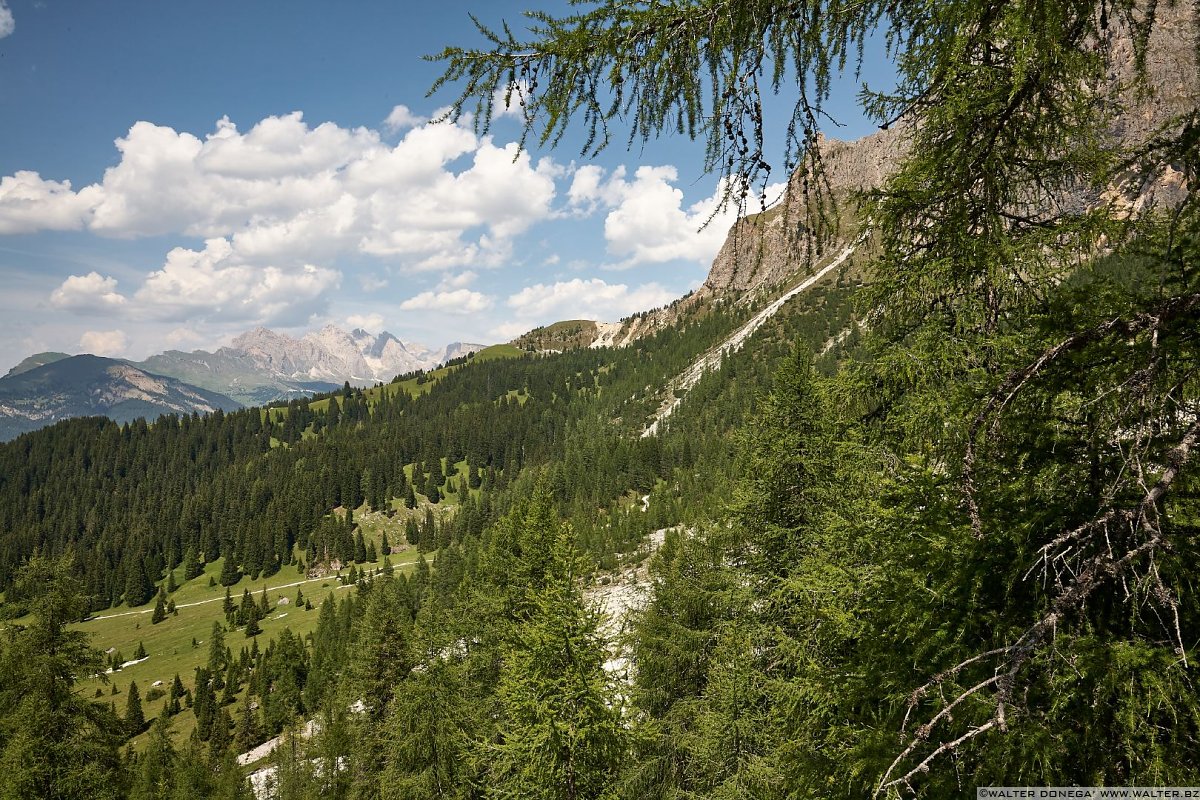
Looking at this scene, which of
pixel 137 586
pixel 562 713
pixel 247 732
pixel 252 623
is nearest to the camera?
pixel 562 713

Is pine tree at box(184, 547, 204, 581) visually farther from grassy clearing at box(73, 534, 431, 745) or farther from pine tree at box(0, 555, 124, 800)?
pine tree at box(0, 555, 124, 800)

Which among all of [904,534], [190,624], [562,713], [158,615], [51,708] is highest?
[904,534]

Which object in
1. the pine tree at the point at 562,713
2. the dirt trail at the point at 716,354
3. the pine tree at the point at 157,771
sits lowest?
the pine tree at the point at 157,771

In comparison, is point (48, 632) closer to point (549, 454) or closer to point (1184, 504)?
point (1184, 504)

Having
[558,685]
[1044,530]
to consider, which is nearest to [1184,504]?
[1044,530]

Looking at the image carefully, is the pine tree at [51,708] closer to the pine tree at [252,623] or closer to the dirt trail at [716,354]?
the pine tree at [252,623]

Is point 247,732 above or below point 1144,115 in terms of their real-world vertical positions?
below

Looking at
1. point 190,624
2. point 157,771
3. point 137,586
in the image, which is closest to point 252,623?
point 190,624

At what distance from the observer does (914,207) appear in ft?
18.1

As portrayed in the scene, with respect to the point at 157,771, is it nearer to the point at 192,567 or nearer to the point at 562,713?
the point at 562,713

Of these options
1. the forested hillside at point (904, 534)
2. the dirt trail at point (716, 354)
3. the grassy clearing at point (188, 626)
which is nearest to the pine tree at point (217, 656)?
the grassy clearing at point (188, 626)

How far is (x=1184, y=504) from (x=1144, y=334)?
45.1 inches

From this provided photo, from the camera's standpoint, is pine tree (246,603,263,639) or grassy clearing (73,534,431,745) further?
pine tree (246,603,263,639)

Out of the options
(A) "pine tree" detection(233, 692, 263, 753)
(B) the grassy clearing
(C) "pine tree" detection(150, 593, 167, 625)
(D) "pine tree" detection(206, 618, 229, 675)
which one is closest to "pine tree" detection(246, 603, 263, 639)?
(B) the grassy clearing
